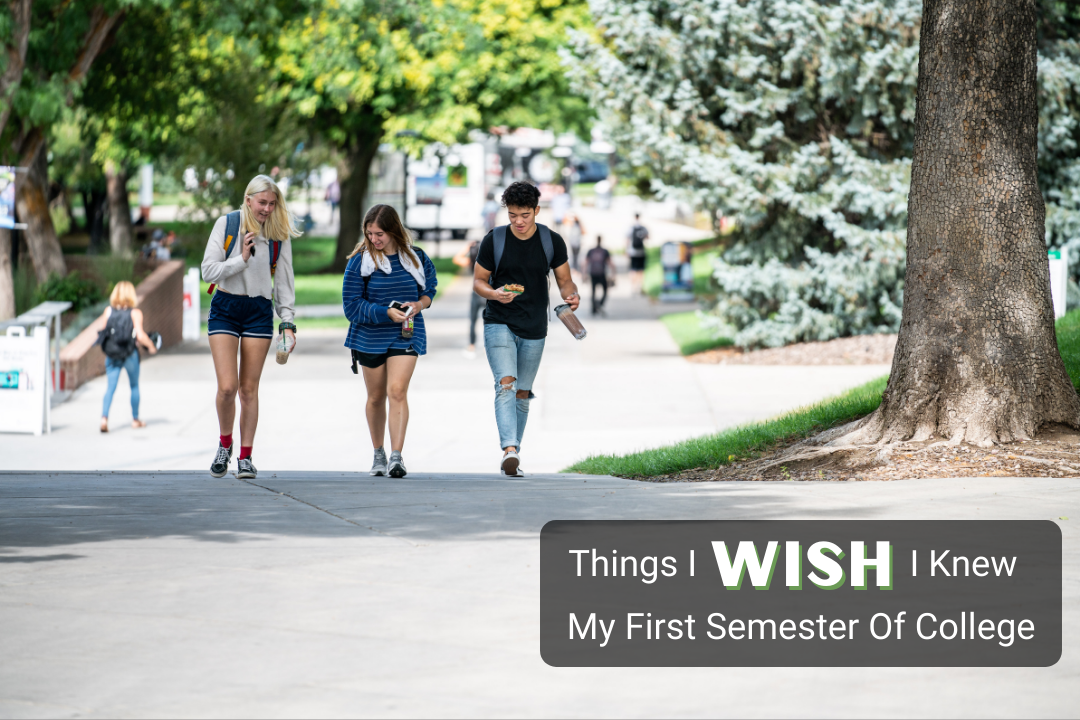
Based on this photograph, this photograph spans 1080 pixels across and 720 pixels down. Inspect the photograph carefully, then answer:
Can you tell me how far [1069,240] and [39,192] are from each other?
15.1 m

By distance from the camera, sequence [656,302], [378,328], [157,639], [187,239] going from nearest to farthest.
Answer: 1. [157,639]
2. [378,328]
3. [187,239]
4. [656,302]

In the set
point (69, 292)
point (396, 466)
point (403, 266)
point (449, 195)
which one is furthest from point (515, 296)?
point (449, 195)

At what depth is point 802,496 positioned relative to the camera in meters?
6.71

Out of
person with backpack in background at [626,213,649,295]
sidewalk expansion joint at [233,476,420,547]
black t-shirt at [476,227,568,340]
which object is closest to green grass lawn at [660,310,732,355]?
person with backpack in background at [626,213,649,295]

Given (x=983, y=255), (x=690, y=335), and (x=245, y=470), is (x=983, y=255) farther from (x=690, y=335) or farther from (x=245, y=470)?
(x=690, y=335)

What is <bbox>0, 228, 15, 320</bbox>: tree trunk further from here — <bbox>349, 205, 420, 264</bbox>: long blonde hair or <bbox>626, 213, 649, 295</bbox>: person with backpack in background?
<bbox>626, 213, 649, 295</bbox>: person with backpack in background

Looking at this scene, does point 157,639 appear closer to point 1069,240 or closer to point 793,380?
point 793,380

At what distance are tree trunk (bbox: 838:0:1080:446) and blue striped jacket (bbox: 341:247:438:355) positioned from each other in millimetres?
2886

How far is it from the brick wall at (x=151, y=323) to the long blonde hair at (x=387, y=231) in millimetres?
9306

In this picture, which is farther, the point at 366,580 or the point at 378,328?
the point at 378,328

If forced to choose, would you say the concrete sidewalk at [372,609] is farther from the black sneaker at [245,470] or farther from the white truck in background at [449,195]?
the white truck in background at [449,195]

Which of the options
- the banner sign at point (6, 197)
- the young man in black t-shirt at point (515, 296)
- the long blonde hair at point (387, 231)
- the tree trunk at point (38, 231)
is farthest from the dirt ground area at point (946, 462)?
the tree trunk at point (38, 231)

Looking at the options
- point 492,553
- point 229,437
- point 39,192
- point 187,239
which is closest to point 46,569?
point 492,553

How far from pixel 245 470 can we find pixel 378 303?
1.25m
